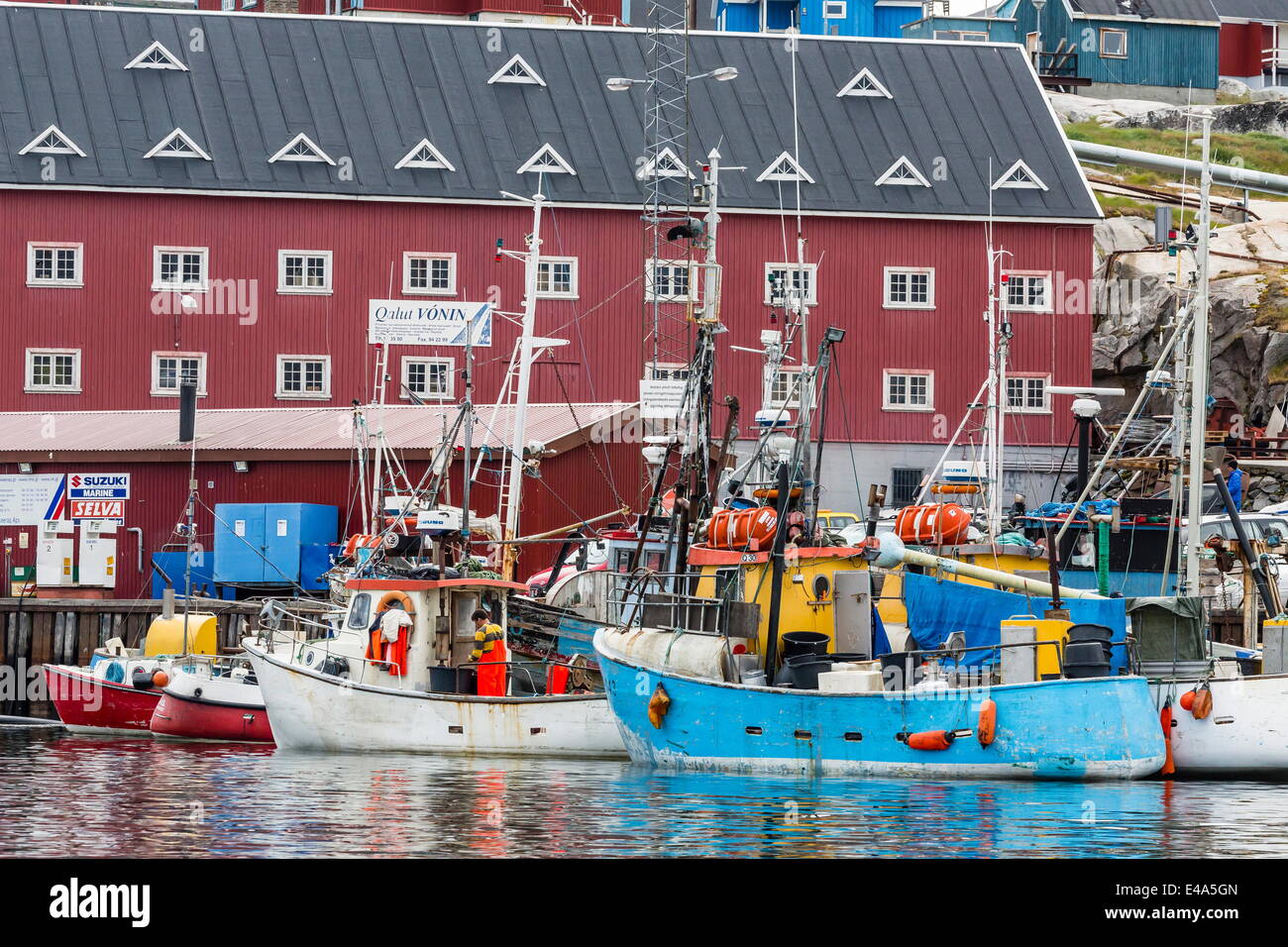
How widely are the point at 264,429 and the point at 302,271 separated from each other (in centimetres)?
559

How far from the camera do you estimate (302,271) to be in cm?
5559

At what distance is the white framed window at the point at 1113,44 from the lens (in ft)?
282

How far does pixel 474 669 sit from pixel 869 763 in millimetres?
7780

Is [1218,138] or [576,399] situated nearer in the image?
[576,399]

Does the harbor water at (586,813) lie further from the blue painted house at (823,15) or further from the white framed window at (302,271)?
the blue painted house at (823,15)

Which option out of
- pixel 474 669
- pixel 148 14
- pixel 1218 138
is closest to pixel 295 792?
pixel 474 669

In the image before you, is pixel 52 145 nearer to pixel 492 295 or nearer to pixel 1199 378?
pixel 492 295

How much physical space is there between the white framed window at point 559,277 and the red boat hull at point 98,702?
22.0m

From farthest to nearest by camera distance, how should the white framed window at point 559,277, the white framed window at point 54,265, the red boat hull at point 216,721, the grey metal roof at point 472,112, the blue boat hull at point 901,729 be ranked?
the white framed window at point 559,277 → the grey metal roof at point 472,112 → the white framed window at point 54,265 → the red boat hull at point 216,721 → the blue boat hull at point 901,729

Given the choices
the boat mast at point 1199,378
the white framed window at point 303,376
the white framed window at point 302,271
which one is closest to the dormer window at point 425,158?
the white framed window at point 302,271

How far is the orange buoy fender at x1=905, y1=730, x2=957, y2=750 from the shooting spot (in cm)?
2531

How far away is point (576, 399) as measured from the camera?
55469 mm
